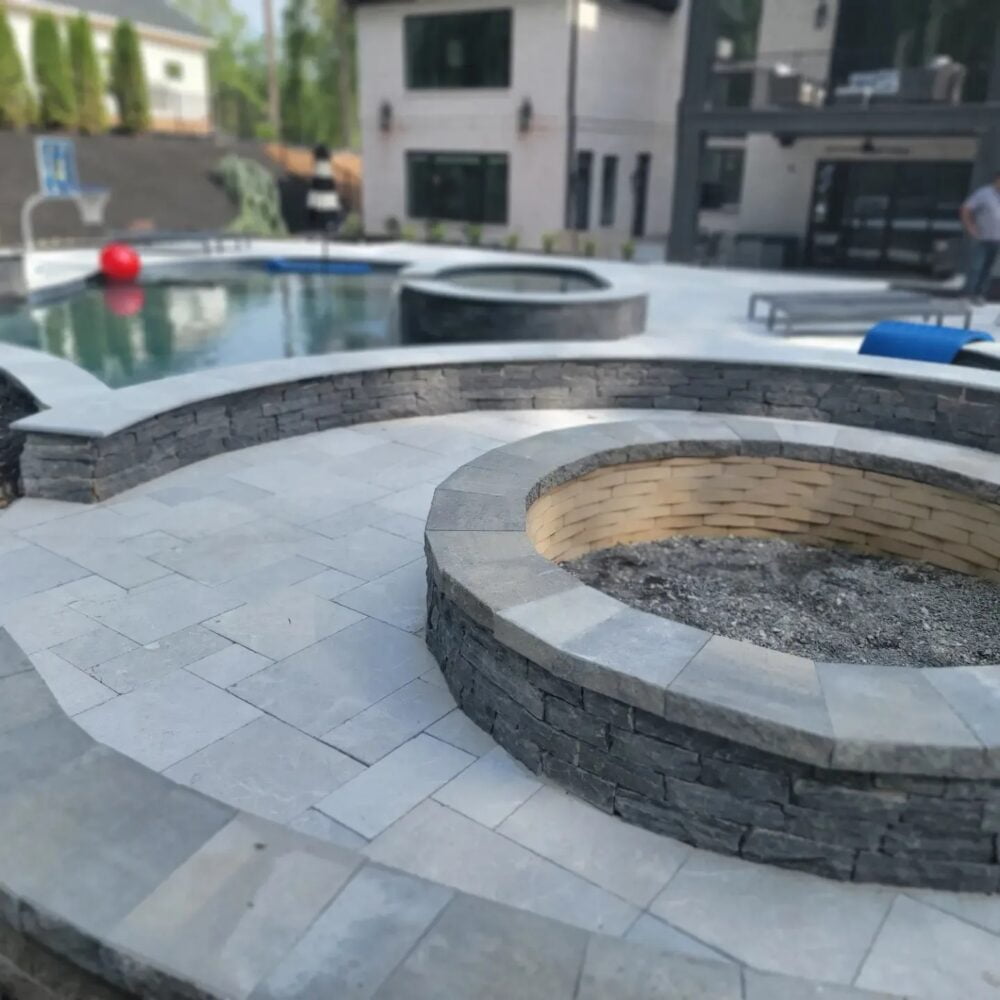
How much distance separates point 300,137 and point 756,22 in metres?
28.0

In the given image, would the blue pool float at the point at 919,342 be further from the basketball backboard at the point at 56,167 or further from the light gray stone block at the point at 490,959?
the basketball backboard at the point at 56,167

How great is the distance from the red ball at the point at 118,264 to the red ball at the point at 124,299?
0.23m

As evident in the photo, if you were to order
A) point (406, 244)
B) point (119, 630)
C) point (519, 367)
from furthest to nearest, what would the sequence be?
1. point (406, 244)
2. point (519, 367)
3. point (119, 630)

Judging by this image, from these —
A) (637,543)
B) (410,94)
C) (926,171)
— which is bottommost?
(637,543)

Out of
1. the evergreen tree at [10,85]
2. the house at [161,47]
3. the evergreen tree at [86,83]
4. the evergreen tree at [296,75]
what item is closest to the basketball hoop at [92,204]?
the evergreen tree at [10,85]

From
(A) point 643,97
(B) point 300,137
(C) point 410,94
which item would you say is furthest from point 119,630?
(B) point 300,137

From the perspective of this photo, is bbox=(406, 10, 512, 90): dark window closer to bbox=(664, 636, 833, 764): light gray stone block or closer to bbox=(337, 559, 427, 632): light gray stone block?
bbox=(337, 559, 427, 632): light gray stone block

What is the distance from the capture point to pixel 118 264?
15.7m

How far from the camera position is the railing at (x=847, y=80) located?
1588cm

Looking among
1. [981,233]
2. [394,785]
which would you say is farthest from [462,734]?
[981,233]

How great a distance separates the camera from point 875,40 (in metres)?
16.9

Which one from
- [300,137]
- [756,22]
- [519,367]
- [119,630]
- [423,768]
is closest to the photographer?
[423,768]

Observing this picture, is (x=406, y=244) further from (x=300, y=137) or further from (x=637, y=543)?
(x=300, y=137)

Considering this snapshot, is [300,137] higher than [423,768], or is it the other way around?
[300,137]
